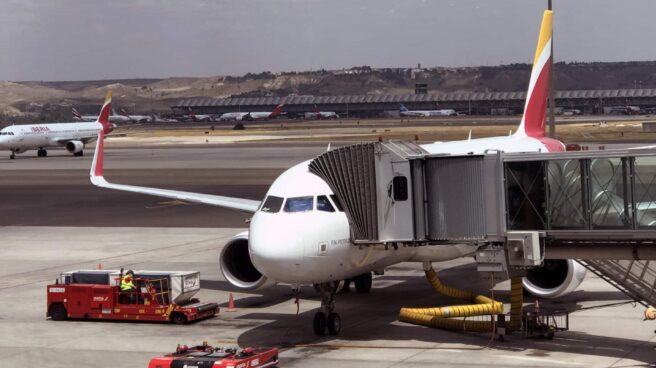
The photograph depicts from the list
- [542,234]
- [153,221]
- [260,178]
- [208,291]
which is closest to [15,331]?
[208,291]

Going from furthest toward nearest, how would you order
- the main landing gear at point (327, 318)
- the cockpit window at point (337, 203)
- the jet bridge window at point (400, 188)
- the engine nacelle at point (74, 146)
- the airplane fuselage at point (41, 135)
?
the engine nacelle at point (74, 146), the airplane fuselage at point (41, 135), the main landing gear at point (327, 318), the cockpit window at point (337, 203), the jet bridge window at point (400, 188)

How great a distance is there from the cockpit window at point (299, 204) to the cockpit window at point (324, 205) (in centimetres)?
16

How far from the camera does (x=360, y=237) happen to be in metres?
23.5

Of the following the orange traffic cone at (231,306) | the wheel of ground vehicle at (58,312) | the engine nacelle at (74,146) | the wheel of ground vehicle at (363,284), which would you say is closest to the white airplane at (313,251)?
the orange traffic cone at (231,306)

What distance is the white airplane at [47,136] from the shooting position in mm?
107125

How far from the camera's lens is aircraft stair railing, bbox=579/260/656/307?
2311 cm

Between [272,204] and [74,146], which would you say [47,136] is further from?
[272,204]

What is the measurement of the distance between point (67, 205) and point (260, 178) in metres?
15.8

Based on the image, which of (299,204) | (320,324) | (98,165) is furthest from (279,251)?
(98,165)

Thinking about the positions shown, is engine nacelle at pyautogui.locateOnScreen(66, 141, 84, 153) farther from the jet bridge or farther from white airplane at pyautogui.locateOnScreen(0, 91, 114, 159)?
the jet bridge

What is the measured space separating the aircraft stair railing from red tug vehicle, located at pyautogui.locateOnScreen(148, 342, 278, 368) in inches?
291

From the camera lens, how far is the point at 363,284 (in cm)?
3067

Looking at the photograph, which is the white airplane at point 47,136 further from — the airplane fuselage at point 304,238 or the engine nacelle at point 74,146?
the airplane fuselage at point 304,238

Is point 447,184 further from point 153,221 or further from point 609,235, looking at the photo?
point 153,221
